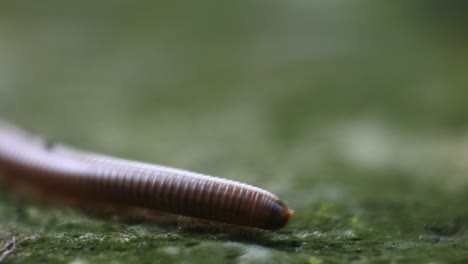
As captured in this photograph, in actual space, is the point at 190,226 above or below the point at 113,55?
below

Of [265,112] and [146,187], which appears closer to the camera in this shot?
[146,187]

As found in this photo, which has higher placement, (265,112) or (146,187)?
(265,112)

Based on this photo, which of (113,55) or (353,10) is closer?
(113,55)

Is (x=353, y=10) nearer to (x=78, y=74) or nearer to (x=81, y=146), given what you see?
(x=78, y=74)

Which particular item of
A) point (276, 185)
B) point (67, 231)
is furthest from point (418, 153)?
point (67, 231)
